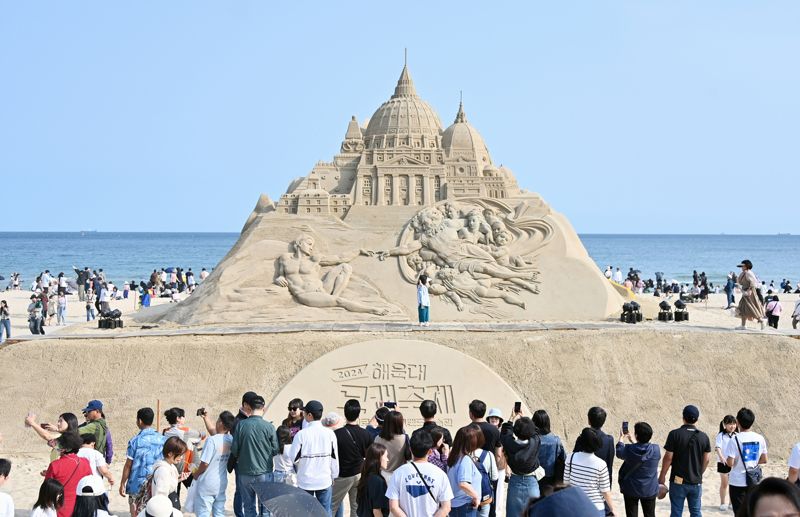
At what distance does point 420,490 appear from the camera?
629 cm

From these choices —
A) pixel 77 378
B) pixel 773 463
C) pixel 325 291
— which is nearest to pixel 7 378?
pixel 77 378

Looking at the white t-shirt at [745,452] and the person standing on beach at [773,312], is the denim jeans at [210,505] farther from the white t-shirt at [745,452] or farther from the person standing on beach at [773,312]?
the person standing on beach at [773,312]

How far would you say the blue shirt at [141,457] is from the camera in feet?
25.3

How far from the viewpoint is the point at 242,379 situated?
16.1 meters

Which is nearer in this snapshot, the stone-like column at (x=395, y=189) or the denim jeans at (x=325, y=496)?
the denim jeans at (x=325, y=496)

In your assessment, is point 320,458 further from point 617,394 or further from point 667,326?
point 667,326

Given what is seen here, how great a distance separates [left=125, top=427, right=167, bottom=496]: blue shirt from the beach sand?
23.0 ft

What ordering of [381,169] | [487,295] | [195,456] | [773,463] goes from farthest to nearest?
[381,169] → [487,295] → [773,463] → [195,456]

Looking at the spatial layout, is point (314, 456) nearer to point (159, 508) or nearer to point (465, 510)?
point (465, 510)

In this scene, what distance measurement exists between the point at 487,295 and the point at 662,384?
20.0ft

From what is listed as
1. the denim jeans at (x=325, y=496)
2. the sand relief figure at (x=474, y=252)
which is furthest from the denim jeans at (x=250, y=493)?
the sand relief figure at (x=474, y=252)

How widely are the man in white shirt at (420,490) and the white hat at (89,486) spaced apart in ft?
7.82

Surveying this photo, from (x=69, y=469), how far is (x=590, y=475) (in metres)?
4.24

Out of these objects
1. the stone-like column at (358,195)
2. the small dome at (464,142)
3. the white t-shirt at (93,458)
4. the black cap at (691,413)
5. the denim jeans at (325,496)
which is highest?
the small dome at (464,142)
